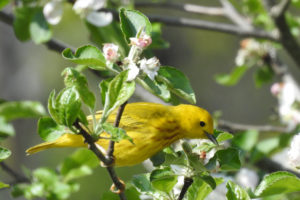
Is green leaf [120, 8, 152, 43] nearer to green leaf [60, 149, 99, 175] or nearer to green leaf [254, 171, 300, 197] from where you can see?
green leaf [254, 171, 300, 197]

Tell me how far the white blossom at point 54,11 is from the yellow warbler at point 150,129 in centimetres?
49

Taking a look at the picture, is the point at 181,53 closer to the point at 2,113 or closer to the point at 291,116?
the point at 291,116

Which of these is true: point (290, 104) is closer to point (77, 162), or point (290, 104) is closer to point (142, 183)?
point (77, 162)

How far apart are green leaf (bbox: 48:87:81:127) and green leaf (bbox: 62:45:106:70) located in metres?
0.08

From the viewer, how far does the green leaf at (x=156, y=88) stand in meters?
1.43

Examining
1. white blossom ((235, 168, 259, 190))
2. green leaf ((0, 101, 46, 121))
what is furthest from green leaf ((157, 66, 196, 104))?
white blossom ((235, 168, 259, 190))

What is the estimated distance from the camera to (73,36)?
26.8ft

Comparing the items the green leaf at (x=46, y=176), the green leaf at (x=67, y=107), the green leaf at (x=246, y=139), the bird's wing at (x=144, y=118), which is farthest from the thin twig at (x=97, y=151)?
the green leaf at (x=246, y=139)

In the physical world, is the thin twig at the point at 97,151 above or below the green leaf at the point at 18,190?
above

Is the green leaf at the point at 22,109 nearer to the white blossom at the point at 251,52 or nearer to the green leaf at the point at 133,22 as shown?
the green leaf at the point at 133,22

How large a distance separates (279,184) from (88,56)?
2.02 feet

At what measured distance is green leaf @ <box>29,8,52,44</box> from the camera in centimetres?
246

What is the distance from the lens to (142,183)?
154cm

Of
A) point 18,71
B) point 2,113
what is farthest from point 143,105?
point 18,71
